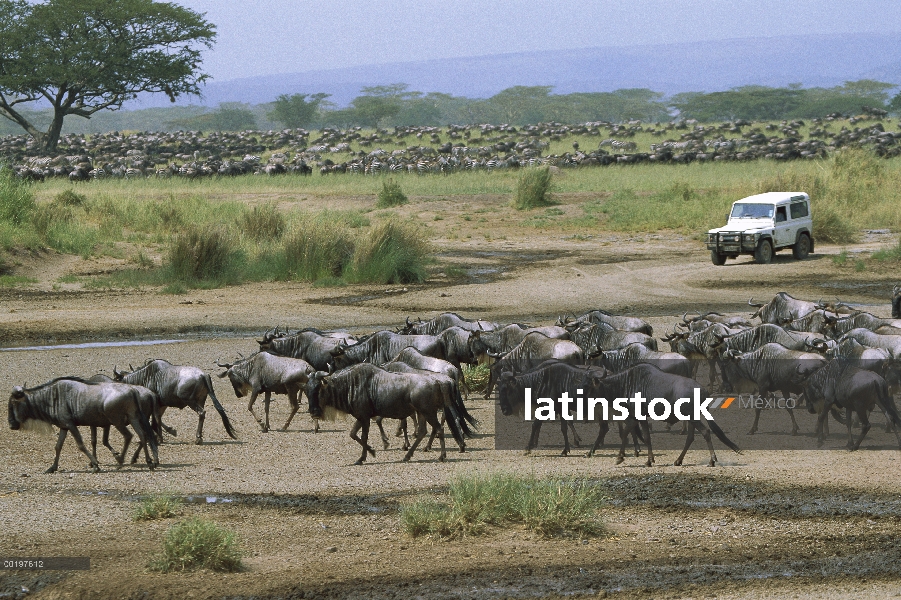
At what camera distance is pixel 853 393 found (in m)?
10.4

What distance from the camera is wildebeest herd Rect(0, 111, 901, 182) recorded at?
166 feet

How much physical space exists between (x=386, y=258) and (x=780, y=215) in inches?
363

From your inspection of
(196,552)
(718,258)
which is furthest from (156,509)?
(718,258)

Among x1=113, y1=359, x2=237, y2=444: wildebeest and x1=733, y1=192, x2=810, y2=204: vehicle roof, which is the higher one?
x1=733, y1=192, x2=810, y2=204: vehicle roof

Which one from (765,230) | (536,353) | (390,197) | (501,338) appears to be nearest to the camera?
(536,353)

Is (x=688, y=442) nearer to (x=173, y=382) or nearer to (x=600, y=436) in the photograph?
(x=600, y=436)

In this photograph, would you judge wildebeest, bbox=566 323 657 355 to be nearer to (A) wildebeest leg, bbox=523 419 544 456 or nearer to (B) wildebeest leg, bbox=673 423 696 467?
(A) wildebeest leg, bbox=523 419 544 456

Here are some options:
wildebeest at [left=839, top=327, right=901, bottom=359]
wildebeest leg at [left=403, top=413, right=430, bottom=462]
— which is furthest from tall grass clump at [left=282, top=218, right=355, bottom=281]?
wildebeest at [left=839, top=327, right=901, bottom=359]

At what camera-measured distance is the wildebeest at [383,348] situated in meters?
13.1

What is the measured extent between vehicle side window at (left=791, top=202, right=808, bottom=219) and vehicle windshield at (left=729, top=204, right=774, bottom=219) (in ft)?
2.36

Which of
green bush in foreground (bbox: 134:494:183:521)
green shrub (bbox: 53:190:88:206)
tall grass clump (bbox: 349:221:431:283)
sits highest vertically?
green shrub (bbox: 53:190:88:206)

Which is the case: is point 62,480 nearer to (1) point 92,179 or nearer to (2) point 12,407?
(2) point 12,407

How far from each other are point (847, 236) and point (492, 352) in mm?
19598

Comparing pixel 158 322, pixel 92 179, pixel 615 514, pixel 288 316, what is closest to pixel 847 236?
pixel 288 316
